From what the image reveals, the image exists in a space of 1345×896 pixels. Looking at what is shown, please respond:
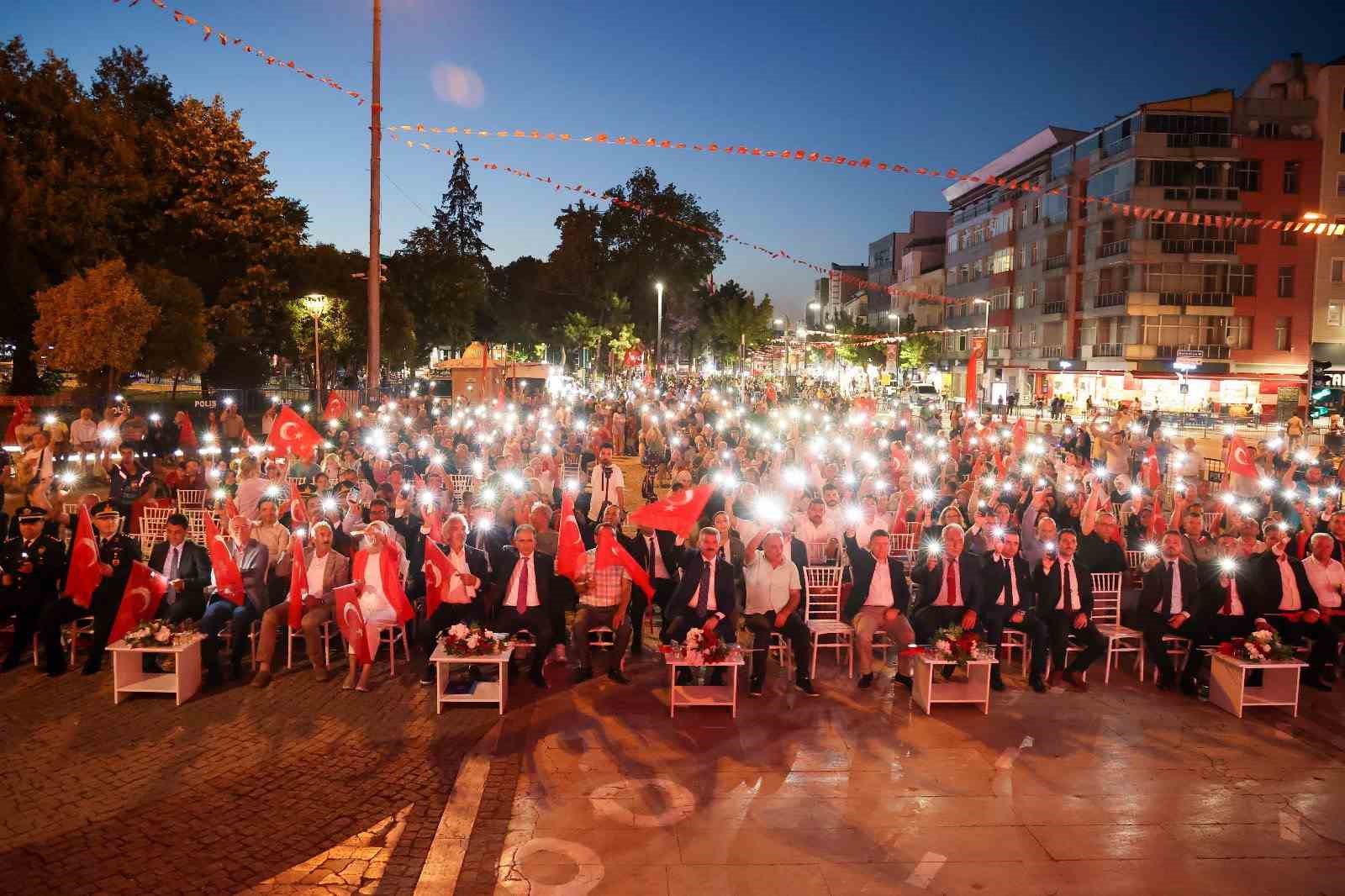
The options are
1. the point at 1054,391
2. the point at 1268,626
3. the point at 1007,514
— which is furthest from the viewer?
the point at 1054,391

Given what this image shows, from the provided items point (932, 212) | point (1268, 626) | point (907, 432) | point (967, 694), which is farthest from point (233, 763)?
point (932, 212)

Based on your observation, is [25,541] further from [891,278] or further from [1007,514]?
[891,278]

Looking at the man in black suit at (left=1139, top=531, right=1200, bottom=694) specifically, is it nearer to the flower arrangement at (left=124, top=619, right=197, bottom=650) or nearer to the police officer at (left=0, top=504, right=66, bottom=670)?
the flower arrangement at (left=124, top=619, right=197, bottom=650)

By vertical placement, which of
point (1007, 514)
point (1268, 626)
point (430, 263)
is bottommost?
point (1268, 626)

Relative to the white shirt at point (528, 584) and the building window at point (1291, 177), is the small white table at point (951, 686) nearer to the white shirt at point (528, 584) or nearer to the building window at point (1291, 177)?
the white shirt at point (528, 584)

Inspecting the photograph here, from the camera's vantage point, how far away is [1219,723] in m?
7.67

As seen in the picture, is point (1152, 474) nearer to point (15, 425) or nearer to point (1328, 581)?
point (1328, 581)

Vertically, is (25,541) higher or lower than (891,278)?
lower

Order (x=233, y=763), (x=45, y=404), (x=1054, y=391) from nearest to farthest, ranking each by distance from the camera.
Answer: (x=233, y=763)
(x=45, y=404)
(x=1054, y=391)

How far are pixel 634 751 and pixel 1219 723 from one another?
15.9 feet

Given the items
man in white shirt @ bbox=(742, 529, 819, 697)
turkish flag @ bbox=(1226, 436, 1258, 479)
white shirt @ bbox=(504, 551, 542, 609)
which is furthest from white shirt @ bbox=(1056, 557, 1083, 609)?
turkish flag @ bbox=(1226, 436, 1258, 479)

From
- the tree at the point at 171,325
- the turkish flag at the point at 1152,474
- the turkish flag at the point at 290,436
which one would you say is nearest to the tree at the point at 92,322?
the tree at the point at 171,325

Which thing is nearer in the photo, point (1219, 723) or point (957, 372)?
point (1219, 723)

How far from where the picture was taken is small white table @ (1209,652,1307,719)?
7781mm
